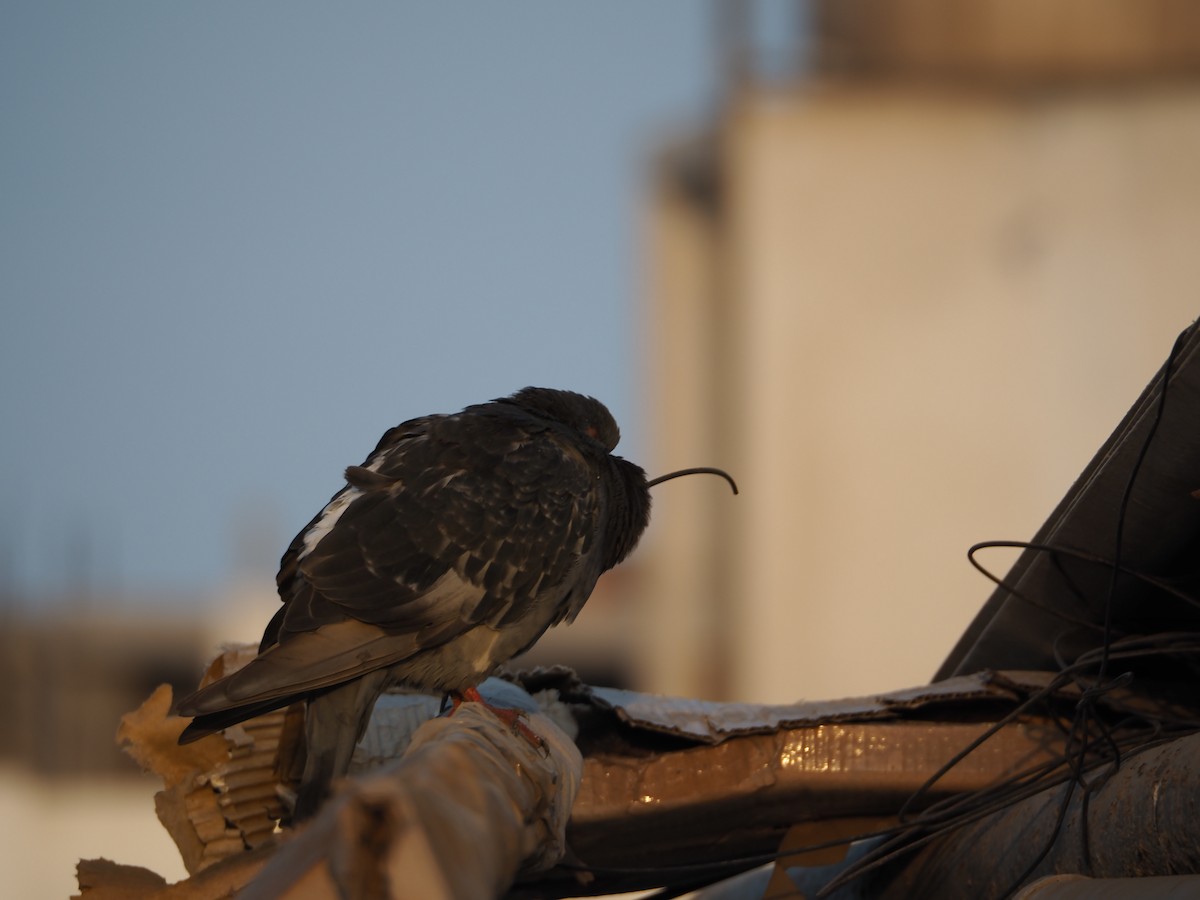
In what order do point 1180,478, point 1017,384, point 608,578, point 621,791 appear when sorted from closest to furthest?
1. point 1180,478
2. point 621,791
3. point 1017,384
4. point 608,578

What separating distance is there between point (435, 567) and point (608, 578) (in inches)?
928

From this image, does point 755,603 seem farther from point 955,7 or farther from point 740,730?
point 740,730

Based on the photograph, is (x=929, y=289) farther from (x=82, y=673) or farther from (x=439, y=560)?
(x=439, y=560)

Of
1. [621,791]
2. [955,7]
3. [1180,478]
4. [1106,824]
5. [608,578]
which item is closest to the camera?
[1106,824]

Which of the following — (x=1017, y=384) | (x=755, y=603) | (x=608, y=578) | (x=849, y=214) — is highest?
(x=849, y=214)

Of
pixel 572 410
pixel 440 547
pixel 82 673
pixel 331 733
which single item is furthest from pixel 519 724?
pixel 82 673

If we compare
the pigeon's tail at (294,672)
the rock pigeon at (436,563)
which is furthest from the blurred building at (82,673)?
the pigeon's tail at (294,672)

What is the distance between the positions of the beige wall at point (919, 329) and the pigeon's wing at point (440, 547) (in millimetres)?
13111

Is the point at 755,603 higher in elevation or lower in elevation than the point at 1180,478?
lower

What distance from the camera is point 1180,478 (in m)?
3.13

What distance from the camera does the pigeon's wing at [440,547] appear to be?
11.6 ft

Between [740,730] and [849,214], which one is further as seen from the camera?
[849,214]

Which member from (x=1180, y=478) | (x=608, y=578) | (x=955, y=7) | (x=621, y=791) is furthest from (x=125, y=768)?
(x=1180, y=478)

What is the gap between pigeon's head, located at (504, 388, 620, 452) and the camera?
455cm
